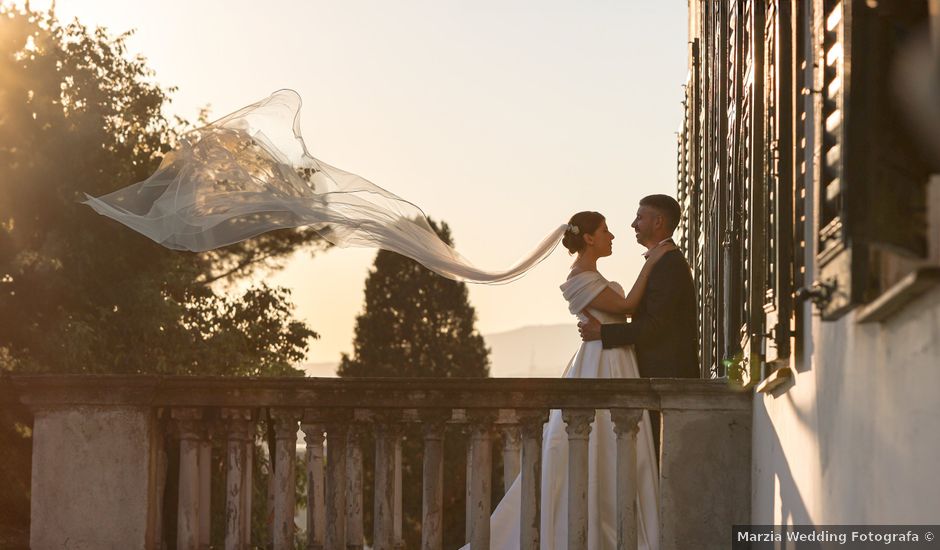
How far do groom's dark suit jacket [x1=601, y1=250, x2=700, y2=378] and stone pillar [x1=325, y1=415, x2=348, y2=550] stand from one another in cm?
179

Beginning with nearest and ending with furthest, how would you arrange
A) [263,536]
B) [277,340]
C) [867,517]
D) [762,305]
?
1. [867,517]
2. [762,305]
3. [263,536]
4. [277,340]

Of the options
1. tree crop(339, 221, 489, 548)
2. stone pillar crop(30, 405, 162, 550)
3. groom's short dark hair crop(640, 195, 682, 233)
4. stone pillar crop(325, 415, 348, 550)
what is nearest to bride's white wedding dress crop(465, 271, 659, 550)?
groom's short dark hair crop(640, 195, 682, 233)

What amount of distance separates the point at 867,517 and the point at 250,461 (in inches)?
170

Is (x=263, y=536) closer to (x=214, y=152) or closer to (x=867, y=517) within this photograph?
(x=214, y=152)

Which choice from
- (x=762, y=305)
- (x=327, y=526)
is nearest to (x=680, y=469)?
(x=762, y=305)

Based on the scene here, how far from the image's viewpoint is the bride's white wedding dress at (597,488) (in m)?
7.93

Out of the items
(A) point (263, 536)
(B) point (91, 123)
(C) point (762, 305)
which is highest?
(B) point (91, 123)

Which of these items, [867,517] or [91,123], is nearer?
[867,517]

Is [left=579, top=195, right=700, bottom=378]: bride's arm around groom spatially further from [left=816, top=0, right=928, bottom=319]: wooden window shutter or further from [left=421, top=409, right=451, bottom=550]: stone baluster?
[left=816, top=0, right=928, bottom=319]: wooden window shutter

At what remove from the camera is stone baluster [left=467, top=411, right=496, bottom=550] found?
7.63 meters

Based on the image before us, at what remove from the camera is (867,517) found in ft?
13.5

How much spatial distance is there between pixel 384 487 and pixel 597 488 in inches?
48.9

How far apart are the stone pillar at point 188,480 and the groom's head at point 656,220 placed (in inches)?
109

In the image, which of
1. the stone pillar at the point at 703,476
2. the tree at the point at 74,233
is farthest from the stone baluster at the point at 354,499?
the tree at the point at 74,233
